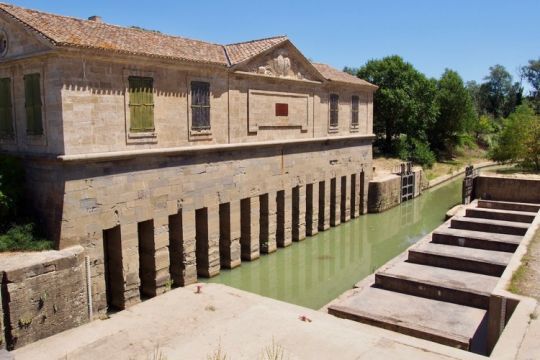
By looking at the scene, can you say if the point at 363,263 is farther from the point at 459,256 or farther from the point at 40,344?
the point at 40,344

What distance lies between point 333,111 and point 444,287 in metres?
12.3

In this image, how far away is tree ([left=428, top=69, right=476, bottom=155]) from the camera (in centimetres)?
4675

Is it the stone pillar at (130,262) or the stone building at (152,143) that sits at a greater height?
the stone building at (152,143)

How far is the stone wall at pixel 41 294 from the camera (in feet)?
32.4

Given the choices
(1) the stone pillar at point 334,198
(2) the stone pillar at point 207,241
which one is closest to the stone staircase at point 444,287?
(2) the stone pillar at point 207,241

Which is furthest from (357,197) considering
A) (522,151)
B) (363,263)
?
(522,151)

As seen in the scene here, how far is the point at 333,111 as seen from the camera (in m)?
23.1

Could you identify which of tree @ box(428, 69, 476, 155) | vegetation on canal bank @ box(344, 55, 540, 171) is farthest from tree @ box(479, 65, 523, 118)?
tree @ box(428, 69, 476, 155)

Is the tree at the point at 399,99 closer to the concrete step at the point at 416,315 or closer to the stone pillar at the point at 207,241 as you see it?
the stone pillar at the point at 207,241

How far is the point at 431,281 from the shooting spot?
516 inches

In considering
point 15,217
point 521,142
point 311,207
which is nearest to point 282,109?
point 311,207

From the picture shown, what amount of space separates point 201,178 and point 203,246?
2.37 meters

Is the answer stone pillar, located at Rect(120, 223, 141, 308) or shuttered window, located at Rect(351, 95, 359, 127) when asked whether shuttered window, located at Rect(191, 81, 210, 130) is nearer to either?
stone pillar, located at Rect(120, 223, 141, 308)

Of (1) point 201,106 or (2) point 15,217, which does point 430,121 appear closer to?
(1) point 201,106
